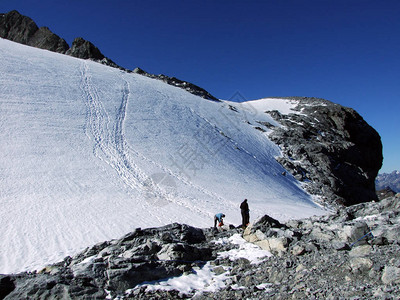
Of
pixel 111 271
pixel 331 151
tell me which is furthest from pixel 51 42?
pixel 111 271

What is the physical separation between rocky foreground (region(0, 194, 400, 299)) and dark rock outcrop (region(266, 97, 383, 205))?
72.6 ft

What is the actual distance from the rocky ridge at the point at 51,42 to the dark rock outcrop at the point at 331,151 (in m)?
21.6

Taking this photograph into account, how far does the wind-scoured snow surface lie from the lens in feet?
43.8

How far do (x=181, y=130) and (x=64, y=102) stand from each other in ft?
47.5

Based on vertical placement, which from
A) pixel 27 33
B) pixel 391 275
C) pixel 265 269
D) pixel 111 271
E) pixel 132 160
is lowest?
→ pixel 111 271

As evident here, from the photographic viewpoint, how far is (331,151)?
42.0m

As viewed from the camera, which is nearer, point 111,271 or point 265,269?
point 111,271

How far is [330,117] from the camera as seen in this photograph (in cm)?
5844

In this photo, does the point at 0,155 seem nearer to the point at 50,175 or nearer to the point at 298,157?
the point at 50,175

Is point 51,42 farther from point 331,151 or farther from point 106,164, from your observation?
point 331,151

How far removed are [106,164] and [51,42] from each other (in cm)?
7214

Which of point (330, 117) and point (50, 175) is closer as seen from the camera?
point (50, 175)

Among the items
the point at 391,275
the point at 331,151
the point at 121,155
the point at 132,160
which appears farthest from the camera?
the point at 331,151

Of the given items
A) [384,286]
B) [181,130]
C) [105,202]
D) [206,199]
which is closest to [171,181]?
[206,199]
